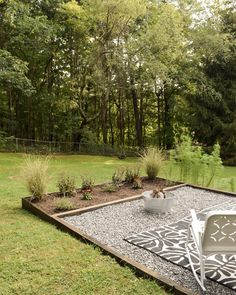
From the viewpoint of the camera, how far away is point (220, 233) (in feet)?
7.72

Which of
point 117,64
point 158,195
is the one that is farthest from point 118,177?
point 117,64

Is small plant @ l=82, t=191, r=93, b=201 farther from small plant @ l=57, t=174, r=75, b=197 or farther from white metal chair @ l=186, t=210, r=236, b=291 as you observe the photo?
white metal chair @ l=186, t=210, r=236, b=291

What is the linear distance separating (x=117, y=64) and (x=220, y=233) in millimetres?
11061

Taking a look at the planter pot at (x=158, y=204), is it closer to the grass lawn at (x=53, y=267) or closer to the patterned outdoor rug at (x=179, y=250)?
the patterned outdoor rug at (x=179, y=250)

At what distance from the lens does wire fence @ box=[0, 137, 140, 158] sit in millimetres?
13258

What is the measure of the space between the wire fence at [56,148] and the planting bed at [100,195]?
7658mm

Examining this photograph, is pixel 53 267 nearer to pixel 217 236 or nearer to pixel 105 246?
pixel 105 246

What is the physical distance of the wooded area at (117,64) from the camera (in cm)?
1197

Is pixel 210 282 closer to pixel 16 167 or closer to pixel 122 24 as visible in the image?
pixel 16 167


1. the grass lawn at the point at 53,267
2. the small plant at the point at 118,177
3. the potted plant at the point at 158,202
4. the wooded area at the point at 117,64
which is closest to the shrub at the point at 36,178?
the grass lawn at the point at 53,267

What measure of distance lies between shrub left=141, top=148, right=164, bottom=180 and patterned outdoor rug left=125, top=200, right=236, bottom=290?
8.30 feet

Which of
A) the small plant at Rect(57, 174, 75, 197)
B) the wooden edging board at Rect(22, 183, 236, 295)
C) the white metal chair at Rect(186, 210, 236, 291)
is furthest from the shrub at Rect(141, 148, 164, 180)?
the white metal chair at Rect(186, 210, 236, 291)

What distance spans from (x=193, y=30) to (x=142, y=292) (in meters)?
14.7

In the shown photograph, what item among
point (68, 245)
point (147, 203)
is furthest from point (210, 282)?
point (147, 203)
